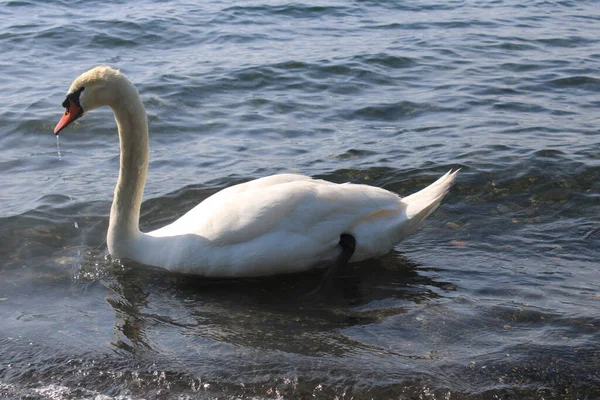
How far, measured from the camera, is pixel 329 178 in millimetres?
8219

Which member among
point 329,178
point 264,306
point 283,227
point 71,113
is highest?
point 71,113

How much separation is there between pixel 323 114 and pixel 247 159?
196cm

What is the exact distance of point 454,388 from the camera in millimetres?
4445

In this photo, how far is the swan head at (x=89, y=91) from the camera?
6.16 meters

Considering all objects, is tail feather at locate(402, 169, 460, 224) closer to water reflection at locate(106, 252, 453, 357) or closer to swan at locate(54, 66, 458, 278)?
swan at locate(54, 66, 458, 278)

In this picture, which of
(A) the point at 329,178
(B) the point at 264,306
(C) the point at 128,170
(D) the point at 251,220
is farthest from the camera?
(A) the point at 329,178

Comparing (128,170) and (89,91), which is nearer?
(89,91)

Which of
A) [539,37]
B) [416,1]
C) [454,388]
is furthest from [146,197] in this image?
[416,1]

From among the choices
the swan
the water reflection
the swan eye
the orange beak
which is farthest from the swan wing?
the swan eye

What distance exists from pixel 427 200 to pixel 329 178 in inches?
77.6

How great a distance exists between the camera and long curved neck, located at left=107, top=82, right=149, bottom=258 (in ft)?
20.7

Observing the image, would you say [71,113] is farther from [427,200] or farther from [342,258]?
[427,200]

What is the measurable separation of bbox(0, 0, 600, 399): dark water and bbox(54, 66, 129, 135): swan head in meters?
1.18

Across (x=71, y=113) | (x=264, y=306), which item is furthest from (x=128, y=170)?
(x=264, y=306)
